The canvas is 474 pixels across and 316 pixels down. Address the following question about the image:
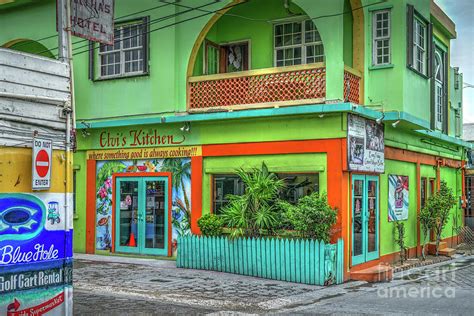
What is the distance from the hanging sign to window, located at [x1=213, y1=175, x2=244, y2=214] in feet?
19.6

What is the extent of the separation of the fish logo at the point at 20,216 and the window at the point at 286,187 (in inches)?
310

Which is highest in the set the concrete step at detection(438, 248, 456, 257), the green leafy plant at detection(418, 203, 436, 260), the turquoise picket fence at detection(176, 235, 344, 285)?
Result: the green leafy plant at detection(418, 203, 436, 260)

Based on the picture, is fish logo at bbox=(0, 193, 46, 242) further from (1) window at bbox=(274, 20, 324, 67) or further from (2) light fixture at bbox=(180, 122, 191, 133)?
(1) window at bbox=(274, 20, 324, 67)

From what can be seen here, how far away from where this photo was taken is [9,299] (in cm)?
768

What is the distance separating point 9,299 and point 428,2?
48.0ft

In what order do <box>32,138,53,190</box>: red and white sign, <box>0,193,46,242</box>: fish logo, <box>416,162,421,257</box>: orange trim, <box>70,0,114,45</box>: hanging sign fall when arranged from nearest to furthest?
<box>0,193,46,242</box>: fish logo, <box>32,138,53,190</box>: red and white sign, <box>70,0,114,45</box>: hanging sign, <box>416,162,421,257</box>: orange trim

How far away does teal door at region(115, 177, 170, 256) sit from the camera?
16.8m

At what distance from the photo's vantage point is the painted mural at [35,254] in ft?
24.9

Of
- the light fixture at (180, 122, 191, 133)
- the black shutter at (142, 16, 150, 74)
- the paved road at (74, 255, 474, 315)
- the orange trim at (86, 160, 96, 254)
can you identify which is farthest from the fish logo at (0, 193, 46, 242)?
the orange trim at (86, 160, 96, 254)

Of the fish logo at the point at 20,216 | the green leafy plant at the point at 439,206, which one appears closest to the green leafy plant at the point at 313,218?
the green leafy plant at the point at 439,206

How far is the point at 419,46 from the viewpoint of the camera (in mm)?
17688

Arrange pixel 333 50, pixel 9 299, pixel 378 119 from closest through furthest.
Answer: pixel 9 299 → pixel 333 50 → pixel 378 119

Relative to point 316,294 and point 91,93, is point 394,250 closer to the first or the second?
point 316,294

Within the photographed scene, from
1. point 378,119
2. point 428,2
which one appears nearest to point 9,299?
point 378,119
